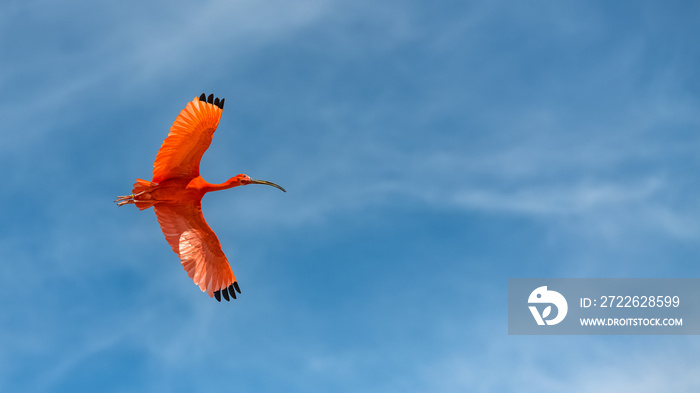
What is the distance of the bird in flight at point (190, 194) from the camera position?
1938 cm

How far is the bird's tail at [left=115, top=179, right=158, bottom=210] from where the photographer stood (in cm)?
2012

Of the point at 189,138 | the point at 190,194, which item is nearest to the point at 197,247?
the point at 190,194

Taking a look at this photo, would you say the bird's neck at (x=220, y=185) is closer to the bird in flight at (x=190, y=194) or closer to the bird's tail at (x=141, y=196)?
the bird in flight at (x=190, y=194)

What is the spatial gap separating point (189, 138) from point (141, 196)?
2.76 meters

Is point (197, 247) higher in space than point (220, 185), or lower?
lower

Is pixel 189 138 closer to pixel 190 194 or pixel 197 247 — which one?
pixel 190 194

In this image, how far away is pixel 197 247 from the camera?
2225cm

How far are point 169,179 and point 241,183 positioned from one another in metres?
2.55

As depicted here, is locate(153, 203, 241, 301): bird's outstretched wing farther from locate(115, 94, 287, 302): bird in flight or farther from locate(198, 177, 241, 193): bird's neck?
locate(198, 177, 241, 193): bird's neck

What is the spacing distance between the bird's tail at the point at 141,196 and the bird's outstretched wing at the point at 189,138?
376mm

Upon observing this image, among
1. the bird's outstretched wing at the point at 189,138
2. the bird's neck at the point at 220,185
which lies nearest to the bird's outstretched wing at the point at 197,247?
the bird's neck at the point at 220,185

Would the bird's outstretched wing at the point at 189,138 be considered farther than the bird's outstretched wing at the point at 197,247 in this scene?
No

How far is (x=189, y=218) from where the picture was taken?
21.8m

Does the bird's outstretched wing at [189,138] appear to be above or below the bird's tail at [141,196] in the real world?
above
